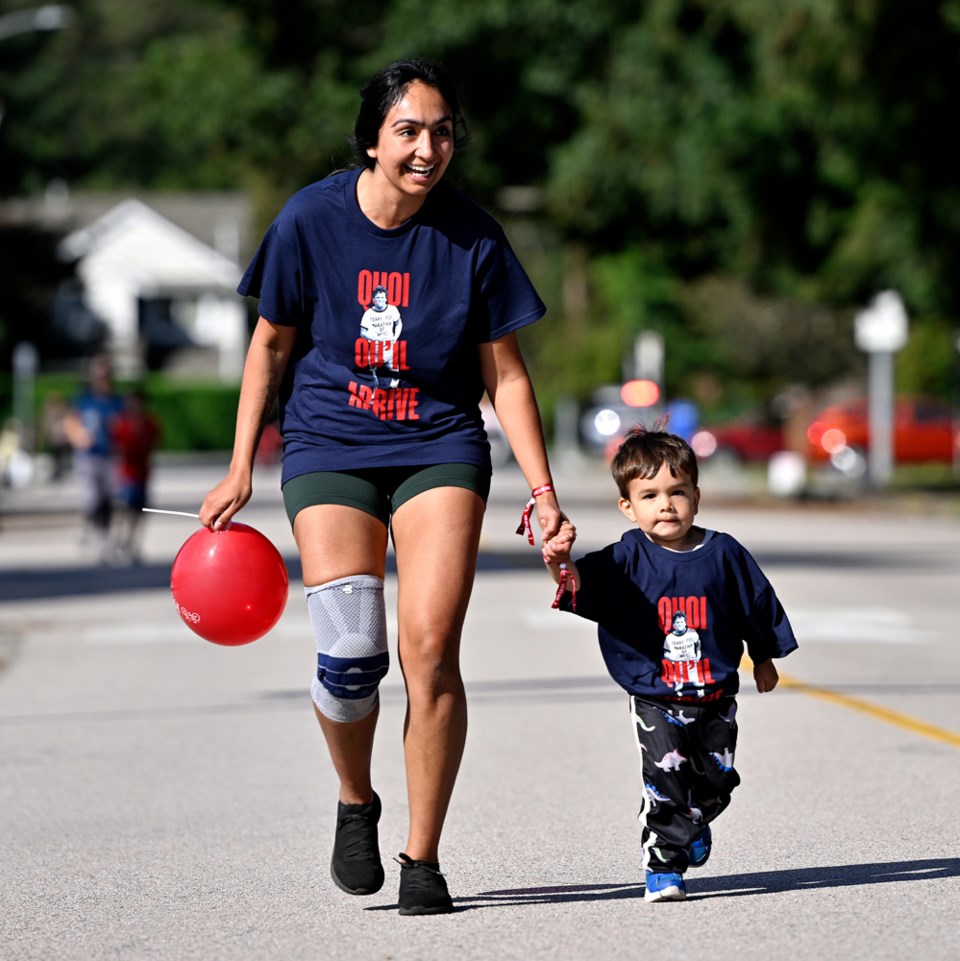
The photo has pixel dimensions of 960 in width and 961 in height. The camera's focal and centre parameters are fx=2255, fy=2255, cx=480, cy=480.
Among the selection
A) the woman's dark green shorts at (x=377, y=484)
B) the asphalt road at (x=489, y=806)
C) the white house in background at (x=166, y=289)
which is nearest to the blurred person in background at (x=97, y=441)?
the asphalt road at (x=489, y=806)

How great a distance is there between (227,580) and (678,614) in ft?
3.86

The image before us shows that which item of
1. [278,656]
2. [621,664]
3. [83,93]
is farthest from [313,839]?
[83,93]

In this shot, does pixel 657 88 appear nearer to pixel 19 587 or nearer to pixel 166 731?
pixel 19 587

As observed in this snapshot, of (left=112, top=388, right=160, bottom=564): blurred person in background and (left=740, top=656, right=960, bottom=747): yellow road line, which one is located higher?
(left=112, top=388, right=160, bottom=564): blurred person in background

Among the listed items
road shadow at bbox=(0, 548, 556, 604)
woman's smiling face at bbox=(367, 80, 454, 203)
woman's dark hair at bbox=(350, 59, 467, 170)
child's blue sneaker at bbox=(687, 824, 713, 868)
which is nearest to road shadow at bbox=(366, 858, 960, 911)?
child's blue sneaker at bbox=(687, 824, 713, 868)

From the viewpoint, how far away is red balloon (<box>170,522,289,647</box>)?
588 cm

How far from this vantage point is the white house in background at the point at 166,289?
3684 inches

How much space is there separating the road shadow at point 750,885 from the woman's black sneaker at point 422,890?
0.12 metres

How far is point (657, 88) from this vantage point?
33250mm

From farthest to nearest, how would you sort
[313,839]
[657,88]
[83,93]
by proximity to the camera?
[83,93] < [657,88] < [313,839]

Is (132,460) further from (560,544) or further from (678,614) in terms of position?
(560,544)

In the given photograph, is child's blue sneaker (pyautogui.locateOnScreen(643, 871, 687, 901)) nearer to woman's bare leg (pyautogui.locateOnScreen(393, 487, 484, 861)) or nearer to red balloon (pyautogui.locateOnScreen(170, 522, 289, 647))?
woman's bare leg (pyautogui.locateOnScreen(393, 487, 484, 861))

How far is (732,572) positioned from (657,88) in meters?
28.2

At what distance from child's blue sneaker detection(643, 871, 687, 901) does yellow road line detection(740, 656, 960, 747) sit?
135 inches
